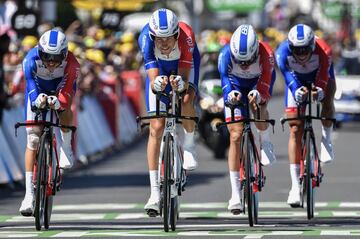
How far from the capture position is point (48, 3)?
32.0 meters

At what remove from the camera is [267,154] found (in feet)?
51.6

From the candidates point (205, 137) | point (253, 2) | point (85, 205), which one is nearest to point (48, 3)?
point (205, 137)

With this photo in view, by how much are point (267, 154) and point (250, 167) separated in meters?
0.62

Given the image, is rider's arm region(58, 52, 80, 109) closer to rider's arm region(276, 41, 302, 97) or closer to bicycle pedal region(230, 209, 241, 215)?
bicycle pedal region(230, 209, 241, 215)

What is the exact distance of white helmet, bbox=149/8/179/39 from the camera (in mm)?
14719

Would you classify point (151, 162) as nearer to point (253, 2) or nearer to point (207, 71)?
point (207, 71)

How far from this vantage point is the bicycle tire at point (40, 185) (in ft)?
47.5

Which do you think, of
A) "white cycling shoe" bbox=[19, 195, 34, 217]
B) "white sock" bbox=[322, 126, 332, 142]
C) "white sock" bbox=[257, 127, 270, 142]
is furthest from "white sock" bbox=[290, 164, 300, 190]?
"white cycling shoe" bbox=[19, 195, 34, 217]

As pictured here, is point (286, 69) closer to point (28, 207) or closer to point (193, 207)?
point (193, 207)

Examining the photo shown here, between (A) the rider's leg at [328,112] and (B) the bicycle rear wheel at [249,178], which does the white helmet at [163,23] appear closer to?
(B) the bicycle rear wheel at [249,178]

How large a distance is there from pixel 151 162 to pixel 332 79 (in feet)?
8.42

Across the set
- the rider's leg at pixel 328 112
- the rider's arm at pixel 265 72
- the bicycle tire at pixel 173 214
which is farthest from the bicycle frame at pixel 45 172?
the rider's leg at pixel 328 112

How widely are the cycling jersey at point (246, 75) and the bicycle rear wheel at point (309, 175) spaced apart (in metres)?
0.79

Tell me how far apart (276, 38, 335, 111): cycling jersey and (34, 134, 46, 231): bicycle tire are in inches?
112
